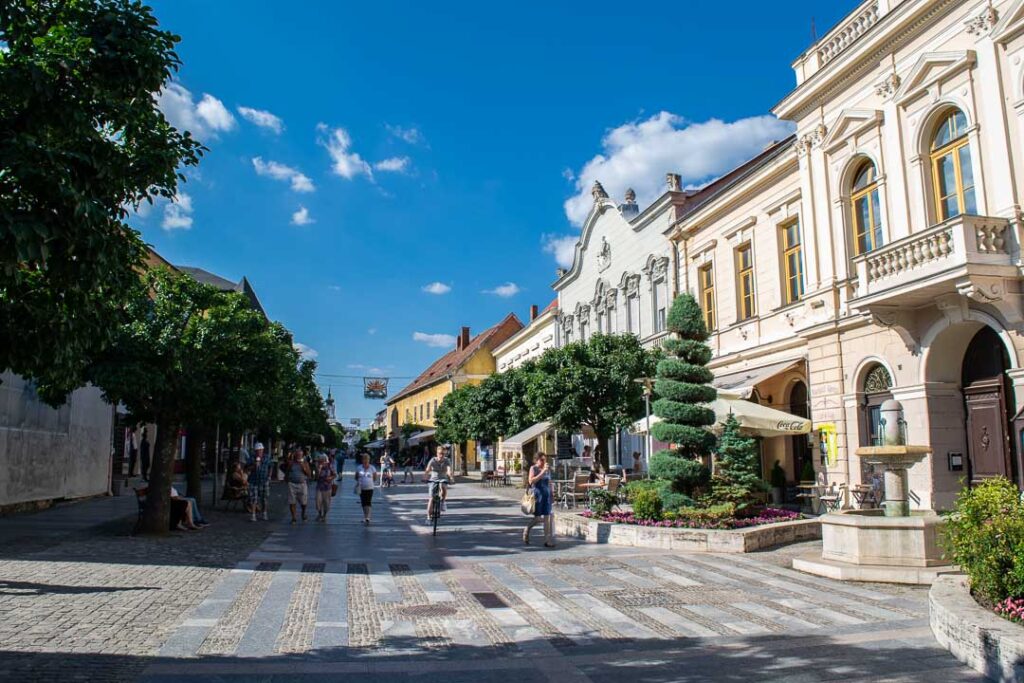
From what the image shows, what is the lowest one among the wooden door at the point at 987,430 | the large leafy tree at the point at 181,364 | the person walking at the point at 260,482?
the person walking at the point at 260,482

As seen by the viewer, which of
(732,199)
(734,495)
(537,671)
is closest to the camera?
(537,671)

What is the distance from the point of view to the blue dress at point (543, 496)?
14109 mm

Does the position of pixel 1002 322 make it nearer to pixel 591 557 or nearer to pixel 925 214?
pixel 925 214

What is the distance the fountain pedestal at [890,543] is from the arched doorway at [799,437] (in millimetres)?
10199

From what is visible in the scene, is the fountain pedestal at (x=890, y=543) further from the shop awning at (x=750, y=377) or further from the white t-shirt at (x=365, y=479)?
the white t-shirt at (x=365, y=479)

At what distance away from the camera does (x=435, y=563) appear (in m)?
12.1

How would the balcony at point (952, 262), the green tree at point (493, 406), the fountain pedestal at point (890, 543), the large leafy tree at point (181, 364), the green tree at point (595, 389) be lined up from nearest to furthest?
the fountain pedestal at point (890, 543), the balcony at point (952, 262), the large leafy tree at point (181, 364), the green tree at point (595, 389), the green tree at point (493, 406)

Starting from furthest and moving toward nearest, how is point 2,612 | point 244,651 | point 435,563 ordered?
point 435,563, point 2,612, point 244,651

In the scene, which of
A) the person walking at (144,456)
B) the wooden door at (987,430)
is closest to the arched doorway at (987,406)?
the wooden door at (987,430)

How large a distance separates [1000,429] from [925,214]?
4243 millimetres

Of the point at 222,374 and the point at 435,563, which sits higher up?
the point at 222,374

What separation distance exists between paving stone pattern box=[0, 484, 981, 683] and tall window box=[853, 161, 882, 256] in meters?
8.32

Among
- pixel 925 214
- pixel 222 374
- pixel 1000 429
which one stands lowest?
pixel 1000 429

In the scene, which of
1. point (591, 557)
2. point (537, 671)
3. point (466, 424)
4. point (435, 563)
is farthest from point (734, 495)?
point (466, 424)
